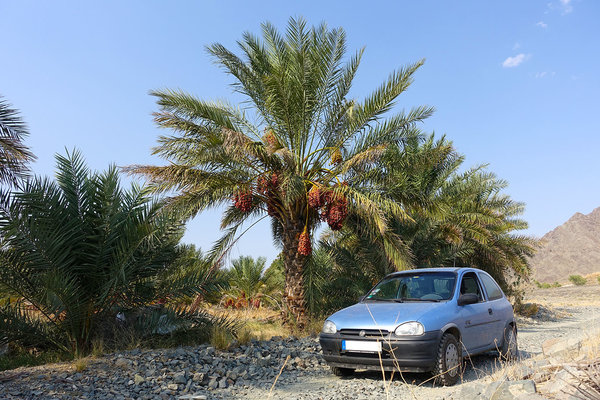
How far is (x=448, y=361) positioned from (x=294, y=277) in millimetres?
6350

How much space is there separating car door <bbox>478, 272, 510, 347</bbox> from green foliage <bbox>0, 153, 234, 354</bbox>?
5331 mm

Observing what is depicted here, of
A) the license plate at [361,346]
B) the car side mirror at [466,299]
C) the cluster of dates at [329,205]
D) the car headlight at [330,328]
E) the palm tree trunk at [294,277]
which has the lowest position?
the license plate at [361,346]

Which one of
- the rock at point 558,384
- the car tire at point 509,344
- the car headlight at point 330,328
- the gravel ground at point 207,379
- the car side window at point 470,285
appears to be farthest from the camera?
the car tire at point 509,344

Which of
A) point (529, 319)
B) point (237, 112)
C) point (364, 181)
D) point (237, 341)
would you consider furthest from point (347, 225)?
point (529, 319)

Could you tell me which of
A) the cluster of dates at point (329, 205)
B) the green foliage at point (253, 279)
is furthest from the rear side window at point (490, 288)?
the green foliage at point (253, 279)

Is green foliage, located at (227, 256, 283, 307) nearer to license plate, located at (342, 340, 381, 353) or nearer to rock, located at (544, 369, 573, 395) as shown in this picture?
license plate, located at (342, 340, 381, 353)

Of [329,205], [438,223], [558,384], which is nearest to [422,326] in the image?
[558,384]

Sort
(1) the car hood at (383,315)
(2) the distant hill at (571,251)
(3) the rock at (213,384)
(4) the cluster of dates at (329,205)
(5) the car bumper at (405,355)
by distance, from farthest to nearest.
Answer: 1. (2) the distant hill at (571,251)
2. (4) the cluster of dates at (329,205)
3. (3) the rock at (213,384)
4. (1) the car hood at (383,315)
5. (5) the car bumper at (405,355)

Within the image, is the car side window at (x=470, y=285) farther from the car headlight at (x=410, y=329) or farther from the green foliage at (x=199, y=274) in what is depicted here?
the green foliage at (x=199, y=274)

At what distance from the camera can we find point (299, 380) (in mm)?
7273

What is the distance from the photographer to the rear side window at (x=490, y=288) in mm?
8359

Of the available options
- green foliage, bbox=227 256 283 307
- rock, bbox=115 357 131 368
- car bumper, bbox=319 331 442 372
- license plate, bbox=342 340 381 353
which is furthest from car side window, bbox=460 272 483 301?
green foliage, bbox=227 256 283 307

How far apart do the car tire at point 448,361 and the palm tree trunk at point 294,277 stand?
5.95 metres

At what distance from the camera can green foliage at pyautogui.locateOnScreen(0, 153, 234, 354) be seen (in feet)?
26.9
